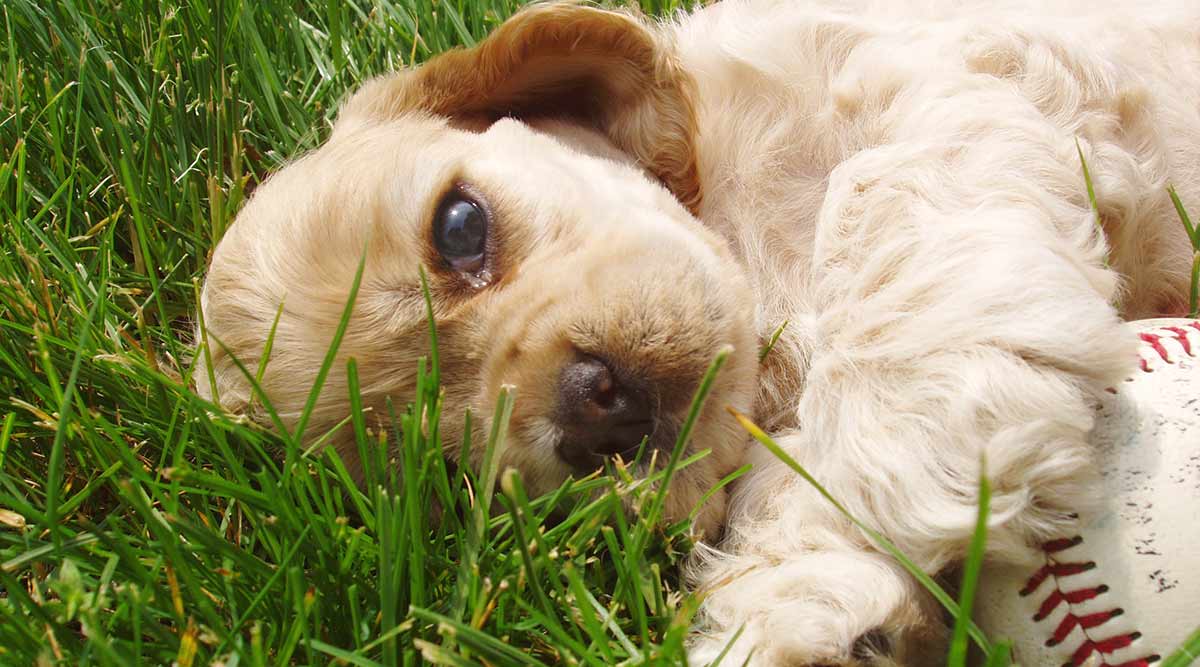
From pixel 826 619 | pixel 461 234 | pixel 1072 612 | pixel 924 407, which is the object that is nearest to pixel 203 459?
pixel 461 234

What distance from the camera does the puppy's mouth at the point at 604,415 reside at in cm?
157

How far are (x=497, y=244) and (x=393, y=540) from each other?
0.69 metres

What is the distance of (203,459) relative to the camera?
6.44 ft

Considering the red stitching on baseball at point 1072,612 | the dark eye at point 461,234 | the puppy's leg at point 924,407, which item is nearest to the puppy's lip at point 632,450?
the puppy's leg at point 924,407

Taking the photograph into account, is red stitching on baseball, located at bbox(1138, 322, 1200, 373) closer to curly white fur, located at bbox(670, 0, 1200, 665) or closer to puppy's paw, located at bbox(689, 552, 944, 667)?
curly white fur, located at bbox(670, 0, 1200, 665)

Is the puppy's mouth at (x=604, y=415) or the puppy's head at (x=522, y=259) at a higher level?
the puppy's head at (x=522, y=259)

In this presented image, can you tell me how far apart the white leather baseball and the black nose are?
0.58 meters

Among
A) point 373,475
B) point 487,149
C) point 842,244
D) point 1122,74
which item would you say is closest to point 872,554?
point 842,244

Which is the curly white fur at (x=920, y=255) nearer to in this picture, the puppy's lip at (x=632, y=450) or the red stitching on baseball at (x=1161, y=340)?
the red stitching on baseball at (x=1161, y=340)

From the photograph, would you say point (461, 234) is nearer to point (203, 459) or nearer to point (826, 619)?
point (203, 459)

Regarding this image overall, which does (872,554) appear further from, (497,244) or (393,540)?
(497,244)

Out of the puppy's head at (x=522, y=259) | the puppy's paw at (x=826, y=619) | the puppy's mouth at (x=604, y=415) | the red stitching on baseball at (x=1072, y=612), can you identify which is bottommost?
the puppy's paw at (x=826, y=619)

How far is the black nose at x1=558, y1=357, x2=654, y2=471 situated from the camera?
157 centimetres

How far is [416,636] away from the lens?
A: 53.6 inches
